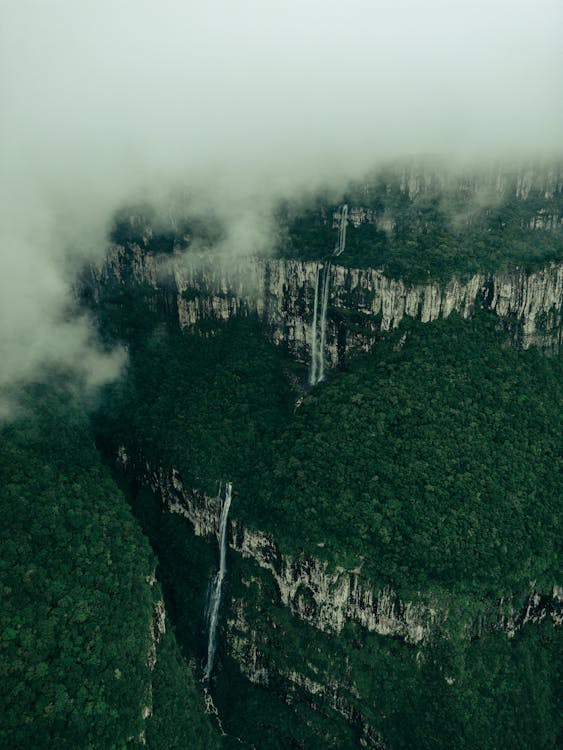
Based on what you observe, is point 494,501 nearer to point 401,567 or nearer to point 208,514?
point 401,567

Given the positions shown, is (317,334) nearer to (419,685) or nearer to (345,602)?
(345,602)

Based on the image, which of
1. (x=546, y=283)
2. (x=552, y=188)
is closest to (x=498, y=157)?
(x=552, y=188)

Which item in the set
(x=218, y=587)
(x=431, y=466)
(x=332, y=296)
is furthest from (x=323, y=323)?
(x=218, y=587)

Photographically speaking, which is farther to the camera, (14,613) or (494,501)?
(494,501)

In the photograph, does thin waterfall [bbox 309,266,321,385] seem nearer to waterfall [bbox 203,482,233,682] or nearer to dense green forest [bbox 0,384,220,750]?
waterfall [bbox 203,482,233,682]

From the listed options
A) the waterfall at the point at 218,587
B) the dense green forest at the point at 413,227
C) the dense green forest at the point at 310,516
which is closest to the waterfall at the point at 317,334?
the dense green forest at the point at 310,516
